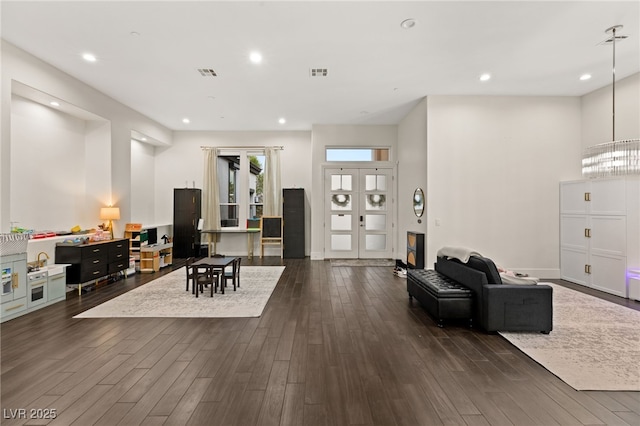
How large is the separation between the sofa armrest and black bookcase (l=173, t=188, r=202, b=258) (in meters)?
6.98

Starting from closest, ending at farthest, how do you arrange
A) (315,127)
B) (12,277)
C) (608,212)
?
(12,277) → (608,212) → (315,127)

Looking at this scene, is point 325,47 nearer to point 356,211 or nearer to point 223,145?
point 356,211

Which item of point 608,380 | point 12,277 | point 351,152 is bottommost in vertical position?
point 608,380

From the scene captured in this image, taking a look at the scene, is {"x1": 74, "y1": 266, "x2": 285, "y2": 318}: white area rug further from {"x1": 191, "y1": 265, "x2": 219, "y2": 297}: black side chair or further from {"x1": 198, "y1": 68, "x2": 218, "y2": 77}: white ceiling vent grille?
{"x1": 198, "y1": 68, "x2": 218, "y2": 77}: white ceiling vent grille

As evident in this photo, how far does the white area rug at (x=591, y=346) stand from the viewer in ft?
7.79

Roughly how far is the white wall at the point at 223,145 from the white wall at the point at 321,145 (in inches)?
26.6

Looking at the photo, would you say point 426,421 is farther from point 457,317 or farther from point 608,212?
point 608,212

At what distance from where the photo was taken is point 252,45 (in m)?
3.94

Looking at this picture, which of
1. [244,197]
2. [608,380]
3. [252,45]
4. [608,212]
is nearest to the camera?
[608,380]

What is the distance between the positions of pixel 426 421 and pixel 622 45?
535 centimetres

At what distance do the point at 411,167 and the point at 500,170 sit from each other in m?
1.76

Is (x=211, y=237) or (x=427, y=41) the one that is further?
(x=211, y=237)

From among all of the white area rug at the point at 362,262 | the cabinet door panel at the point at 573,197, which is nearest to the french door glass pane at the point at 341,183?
the white area rug at the point at 362,262

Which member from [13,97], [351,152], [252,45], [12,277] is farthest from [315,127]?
[12,277]
